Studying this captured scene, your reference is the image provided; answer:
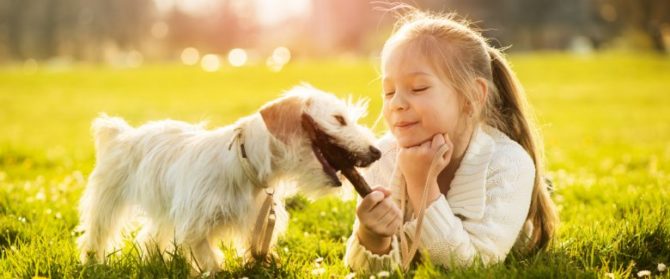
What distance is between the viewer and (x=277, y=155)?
390cm

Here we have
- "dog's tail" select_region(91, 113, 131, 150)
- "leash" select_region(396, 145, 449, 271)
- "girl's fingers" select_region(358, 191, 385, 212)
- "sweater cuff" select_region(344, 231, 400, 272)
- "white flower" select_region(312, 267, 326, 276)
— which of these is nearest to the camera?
"girl's fingers" select_region(358, 191, 385, 212)

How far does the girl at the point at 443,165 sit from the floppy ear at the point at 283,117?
21.5 inches

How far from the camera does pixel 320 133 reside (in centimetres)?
383

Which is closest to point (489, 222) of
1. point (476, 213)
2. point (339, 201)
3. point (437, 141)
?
point (476, 213)

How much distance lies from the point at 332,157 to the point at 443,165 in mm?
626

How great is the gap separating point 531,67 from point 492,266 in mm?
38543

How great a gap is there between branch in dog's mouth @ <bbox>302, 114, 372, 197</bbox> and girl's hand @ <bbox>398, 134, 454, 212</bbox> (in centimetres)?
27

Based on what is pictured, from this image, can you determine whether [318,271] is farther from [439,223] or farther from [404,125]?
[404,125]

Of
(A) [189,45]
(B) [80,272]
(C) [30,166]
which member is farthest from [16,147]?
(A) [189,45]

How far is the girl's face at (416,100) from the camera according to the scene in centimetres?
385

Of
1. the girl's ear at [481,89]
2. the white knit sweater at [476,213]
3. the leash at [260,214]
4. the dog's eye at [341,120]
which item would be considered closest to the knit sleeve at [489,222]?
the white knit sweater at [476,213]

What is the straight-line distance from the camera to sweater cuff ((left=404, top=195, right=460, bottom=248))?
3748 millimetres

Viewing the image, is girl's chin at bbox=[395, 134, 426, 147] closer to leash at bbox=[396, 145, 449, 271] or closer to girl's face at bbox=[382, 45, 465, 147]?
girl's face at bbox=[382, 45, 465, 147]

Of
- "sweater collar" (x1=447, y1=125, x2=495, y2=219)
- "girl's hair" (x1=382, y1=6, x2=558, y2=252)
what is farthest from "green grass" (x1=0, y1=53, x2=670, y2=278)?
"sweater collar" (x1=447, y1=125, x2=495, y2=219)
